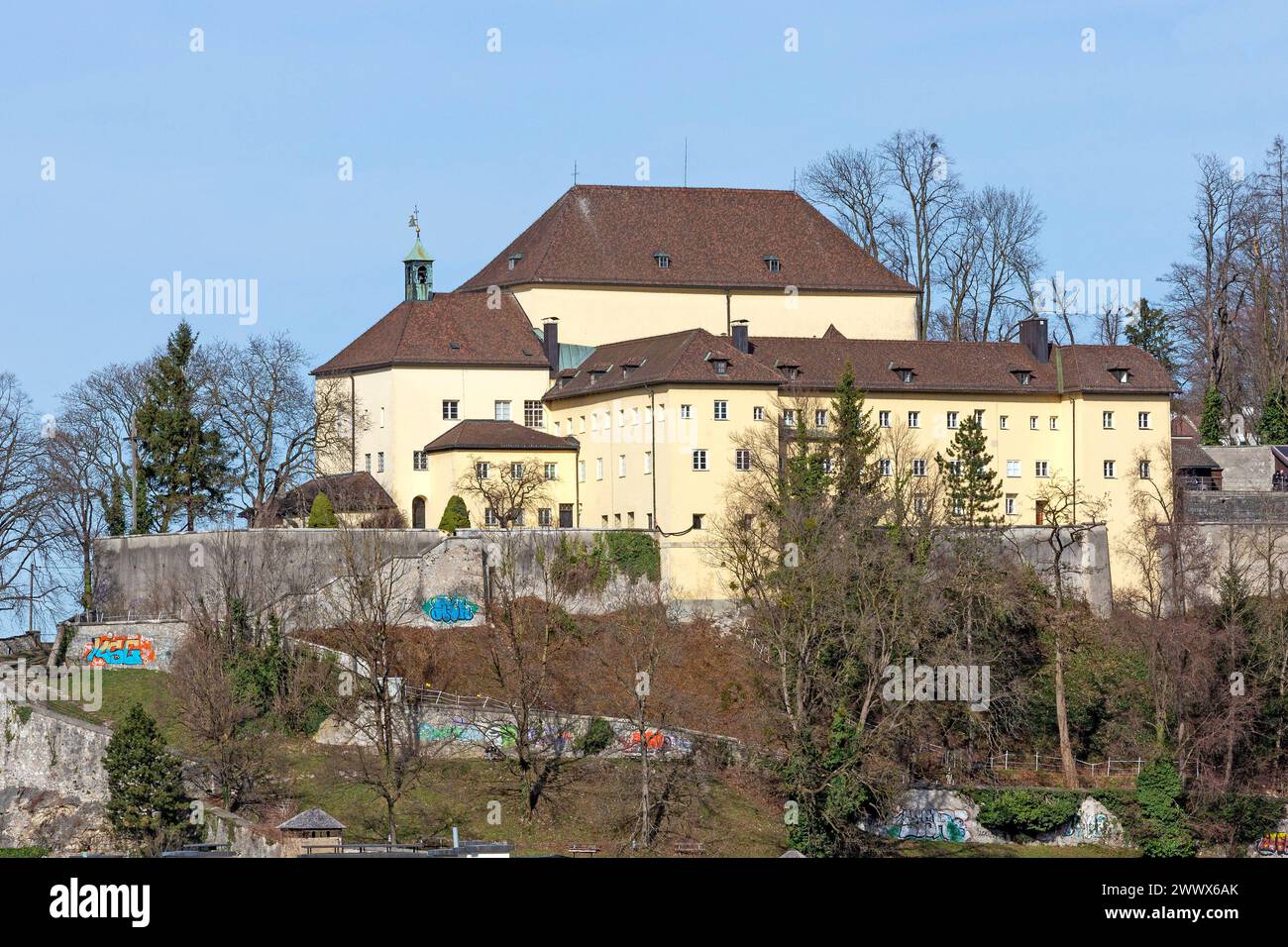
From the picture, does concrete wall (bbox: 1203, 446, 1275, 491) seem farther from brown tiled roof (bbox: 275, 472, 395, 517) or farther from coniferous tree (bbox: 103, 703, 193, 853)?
coniferous tree (bbox: 103, 703, 193, 853)

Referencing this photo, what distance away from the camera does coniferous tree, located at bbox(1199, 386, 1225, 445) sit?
7181cm

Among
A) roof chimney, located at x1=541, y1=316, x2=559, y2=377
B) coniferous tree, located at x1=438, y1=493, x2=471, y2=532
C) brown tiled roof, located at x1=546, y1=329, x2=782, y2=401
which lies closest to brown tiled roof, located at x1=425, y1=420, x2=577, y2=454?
brown tiled roof, located at x1=546, y1=329, x2=782, y2=401

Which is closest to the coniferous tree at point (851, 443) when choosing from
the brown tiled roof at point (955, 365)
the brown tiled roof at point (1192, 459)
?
the brown tiled roof at point (955, 365)

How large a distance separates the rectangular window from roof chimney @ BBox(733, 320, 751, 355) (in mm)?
6856

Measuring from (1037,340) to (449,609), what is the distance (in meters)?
23.3

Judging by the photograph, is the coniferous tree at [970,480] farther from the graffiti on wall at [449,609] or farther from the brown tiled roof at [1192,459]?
the graffiti on wall at [449,609]

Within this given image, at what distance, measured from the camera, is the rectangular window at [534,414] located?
64.0 m

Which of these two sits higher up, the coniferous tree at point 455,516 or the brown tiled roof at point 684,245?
the brown tiled roof at point 684,245

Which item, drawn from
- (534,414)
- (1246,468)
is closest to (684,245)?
(534,414)

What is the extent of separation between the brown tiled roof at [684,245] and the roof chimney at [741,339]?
4940 mm

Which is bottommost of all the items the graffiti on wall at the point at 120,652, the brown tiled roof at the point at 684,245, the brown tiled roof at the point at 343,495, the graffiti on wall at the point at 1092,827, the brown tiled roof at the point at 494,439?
the graffiti on wall at the point at 1092,827

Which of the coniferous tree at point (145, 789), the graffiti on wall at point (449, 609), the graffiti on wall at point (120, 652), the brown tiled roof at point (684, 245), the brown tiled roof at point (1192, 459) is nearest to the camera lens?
the coniferous tree at point (145, 789)
